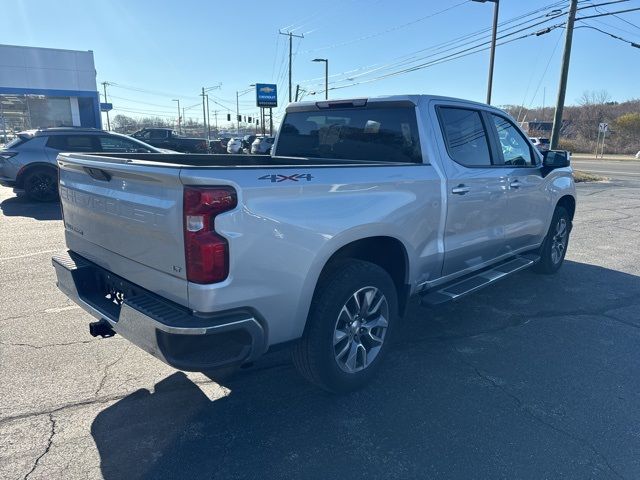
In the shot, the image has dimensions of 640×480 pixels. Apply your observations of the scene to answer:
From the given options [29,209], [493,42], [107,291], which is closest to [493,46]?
[493,42]

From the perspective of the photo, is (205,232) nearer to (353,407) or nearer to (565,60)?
(353,407)

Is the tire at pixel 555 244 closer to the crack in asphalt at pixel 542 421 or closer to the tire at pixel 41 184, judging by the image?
the crack in asphalt at pixel 542 421

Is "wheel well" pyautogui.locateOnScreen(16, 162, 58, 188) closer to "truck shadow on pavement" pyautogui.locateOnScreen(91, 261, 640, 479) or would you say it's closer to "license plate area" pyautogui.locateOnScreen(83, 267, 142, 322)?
"license plate area" pyautogui.locateOnScreen(83, 267, 142, 322)

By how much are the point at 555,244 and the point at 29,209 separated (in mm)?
10166

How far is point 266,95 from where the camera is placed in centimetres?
3978

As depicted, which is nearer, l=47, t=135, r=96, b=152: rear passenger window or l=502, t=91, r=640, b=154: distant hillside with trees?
l=47, t=135, r=96, b=152: rear passenger window

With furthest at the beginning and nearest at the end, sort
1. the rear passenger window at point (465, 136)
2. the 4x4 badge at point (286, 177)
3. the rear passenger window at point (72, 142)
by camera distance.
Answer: the rear passenger window at point (72, 142)
the rear passenger window at point (465, 136)
the 4x4 badge at point (286, 177)

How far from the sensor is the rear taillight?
229cm

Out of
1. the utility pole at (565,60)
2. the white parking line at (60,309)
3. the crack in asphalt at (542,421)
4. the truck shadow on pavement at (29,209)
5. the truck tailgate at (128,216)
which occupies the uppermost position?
the utility pole at (565,60)

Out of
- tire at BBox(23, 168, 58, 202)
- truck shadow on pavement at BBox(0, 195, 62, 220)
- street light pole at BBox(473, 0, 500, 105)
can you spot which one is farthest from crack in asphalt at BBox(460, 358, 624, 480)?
street light pole at BBox(473, 0, 500, 105)

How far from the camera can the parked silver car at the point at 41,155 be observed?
34.0 ft

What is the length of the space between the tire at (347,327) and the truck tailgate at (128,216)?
89 centimetres

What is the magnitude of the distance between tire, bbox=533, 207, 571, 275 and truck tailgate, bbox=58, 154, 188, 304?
4.86m

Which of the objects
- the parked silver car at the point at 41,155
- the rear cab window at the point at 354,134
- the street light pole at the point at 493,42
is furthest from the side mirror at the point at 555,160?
the street light pole at the point at 493,42
